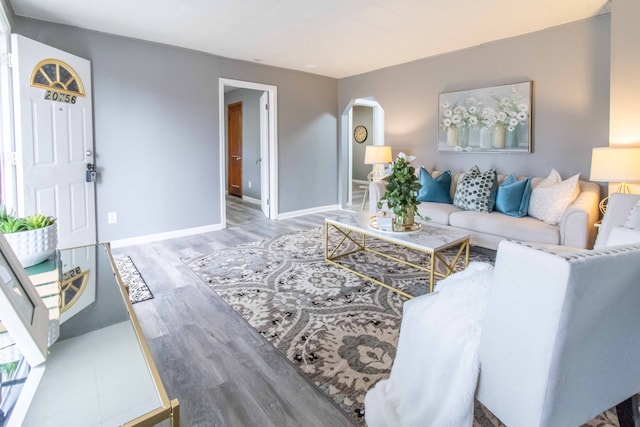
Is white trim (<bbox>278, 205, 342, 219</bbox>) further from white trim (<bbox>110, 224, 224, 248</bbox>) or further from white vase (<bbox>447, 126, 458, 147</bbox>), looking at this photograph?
white vase (<bbox>447, 126, 458, 147</bbox>)

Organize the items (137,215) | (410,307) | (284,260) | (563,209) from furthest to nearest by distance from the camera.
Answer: (137,215), (284,260), (563,209), (410,307)

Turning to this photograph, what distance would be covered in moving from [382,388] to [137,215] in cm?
372

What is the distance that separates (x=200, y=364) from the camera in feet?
6.39

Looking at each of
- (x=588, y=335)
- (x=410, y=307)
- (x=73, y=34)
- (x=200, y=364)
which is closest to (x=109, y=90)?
(x=73, y=34)

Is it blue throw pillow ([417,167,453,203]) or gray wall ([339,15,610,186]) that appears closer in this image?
gray wall ([339,15,610,186])

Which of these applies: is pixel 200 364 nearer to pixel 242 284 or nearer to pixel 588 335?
pixel 242 284

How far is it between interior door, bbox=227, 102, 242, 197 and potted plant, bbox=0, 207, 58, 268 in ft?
20.3

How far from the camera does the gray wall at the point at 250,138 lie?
23.1ft

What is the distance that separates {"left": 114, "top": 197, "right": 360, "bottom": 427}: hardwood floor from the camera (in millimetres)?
1588

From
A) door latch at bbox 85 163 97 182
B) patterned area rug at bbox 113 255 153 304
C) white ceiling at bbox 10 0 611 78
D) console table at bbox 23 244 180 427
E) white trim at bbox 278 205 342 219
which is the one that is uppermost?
white ceiling at bbox 10 0 611 78

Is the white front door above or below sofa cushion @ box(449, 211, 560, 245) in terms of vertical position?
above

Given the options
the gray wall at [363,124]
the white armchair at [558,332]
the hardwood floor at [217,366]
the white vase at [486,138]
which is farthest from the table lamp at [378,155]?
the gray wall at [363,124]

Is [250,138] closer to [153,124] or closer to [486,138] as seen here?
[153,124]

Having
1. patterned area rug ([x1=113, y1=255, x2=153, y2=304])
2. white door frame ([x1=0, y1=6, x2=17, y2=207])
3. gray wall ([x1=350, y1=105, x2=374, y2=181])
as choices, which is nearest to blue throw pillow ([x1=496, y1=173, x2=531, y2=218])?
patterned area rug ([x1=113, y1=255, x2=153, y2=304])
